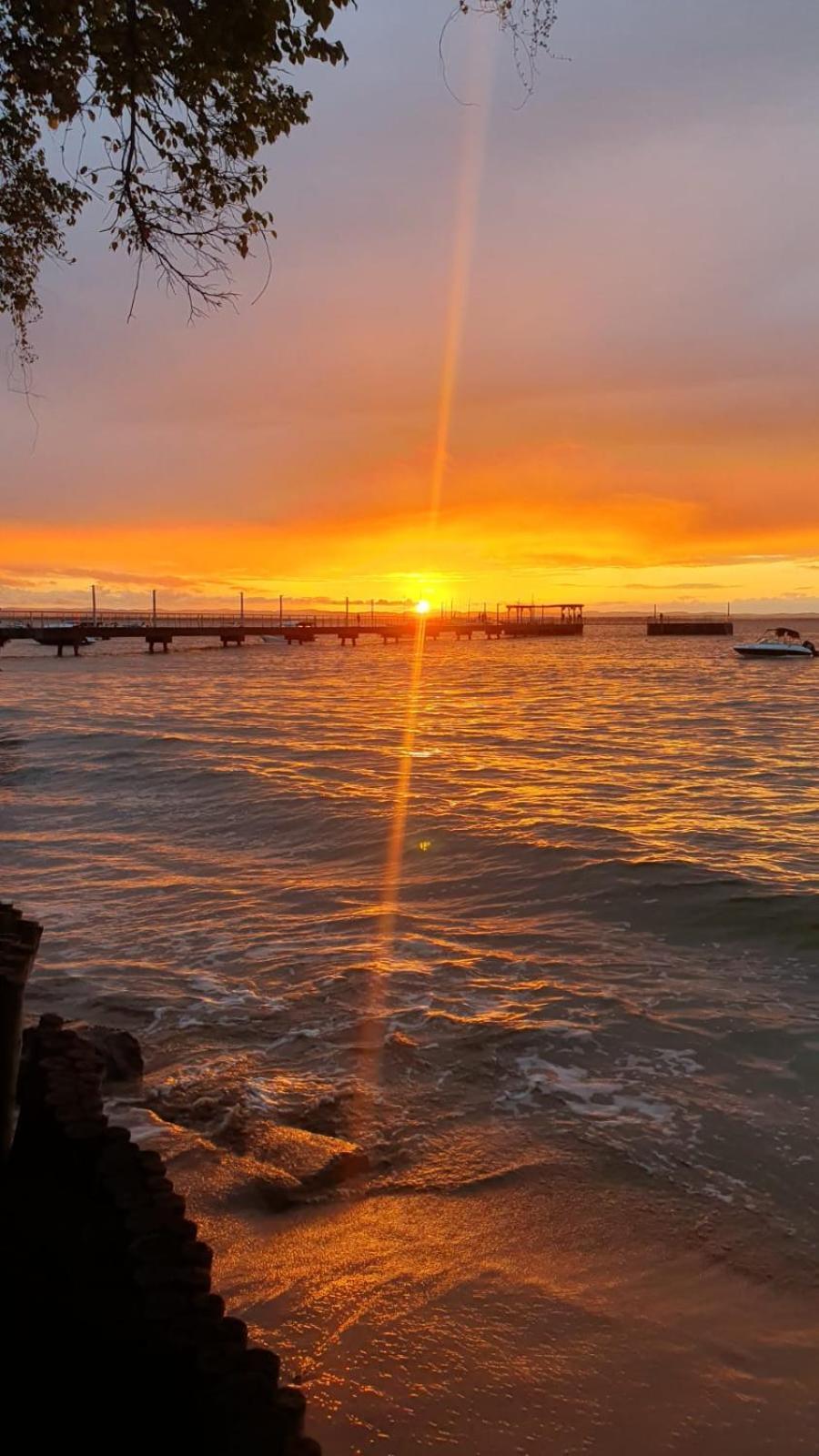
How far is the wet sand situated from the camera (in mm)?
3082

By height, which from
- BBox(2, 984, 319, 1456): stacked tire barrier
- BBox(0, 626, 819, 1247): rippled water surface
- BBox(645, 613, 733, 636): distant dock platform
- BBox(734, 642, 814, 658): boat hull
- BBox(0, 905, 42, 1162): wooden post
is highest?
BBox(645, 613, 733, 636): distant dock platform

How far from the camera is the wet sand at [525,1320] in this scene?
3.08 m

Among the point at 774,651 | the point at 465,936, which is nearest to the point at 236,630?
the point at 774,651

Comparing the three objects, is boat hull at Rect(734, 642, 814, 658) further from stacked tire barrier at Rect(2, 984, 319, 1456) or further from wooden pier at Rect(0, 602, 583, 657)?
stacked tire barrier at Rect(2, 984, 319, 1456)

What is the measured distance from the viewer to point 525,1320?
360 cm

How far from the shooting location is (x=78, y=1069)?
3447mm

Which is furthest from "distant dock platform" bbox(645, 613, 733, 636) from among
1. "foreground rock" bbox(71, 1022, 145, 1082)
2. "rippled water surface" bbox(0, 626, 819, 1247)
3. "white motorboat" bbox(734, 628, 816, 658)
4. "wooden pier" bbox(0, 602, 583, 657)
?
"foreground rock" bbox(71, 1022, 145, 1082)

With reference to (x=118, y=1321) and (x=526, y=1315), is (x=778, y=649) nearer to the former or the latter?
(x=526, y=1315)

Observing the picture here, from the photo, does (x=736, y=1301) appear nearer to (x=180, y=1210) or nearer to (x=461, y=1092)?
(x=461, y=1092)

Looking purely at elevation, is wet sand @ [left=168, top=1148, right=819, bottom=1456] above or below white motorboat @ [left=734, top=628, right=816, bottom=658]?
below

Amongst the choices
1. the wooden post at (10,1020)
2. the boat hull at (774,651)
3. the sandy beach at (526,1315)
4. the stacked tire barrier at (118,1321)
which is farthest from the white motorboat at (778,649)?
the stacked tire barrier at (118,1321)

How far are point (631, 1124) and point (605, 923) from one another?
4.34 m

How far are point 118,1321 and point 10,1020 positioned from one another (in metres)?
1.04

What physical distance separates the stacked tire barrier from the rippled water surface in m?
2.19
